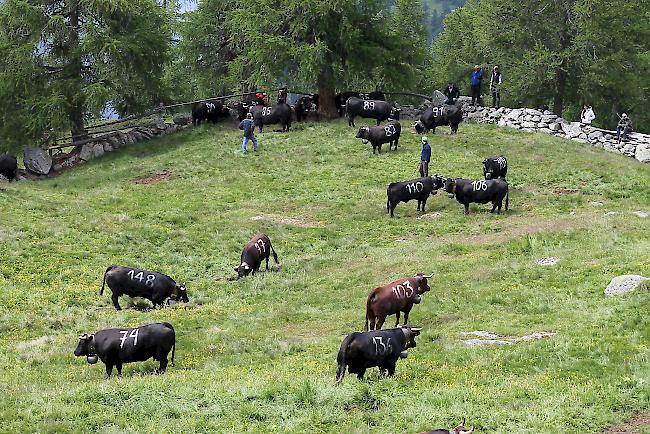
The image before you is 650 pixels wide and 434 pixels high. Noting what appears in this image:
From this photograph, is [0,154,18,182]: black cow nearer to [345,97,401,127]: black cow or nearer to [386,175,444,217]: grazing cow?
[345,97,401,127]: black cow

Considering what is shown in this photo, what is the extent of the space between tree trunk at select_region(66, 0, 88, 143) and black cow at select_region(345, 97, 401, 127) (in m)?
14.0

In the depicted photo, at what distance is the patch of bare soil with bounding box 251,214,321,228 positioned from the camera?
30.8 metres

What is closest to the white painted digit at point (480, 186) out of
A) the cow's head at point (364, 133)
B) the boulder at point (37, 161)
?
the cow's head at point (364, 133)

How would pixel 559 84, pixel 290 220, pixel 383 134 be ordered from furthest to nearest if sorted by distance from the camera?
pixel 559 84
pixel 383 134
pixel 290 220

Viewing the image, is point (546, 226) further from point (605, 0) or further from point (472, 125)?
point (605, 0)

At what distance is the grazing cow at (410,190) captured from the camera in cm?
3045

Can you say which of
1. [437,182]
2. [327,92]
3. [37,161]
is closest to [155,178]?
[37,161]

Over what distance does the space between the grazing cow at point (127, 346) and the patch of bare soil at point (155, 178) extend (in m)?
22.0

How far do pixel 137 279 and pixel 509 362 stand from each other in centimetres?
1057

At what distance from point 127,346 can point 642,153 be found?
30.2 m

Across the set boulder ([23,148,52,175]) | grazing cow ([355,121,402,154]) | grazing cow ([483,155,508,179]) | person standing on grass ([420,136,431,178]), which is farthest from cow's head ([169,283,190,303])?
boulder ([23,148,52,175])

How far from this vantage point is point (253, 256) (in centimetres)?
2502

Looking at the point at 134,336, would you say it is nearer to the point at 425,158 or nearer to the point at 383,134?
the point at 425,158

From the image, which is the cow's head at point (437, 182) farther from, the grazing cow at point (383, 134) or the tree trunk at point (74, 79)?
the tree trunk at point (74, 79)
